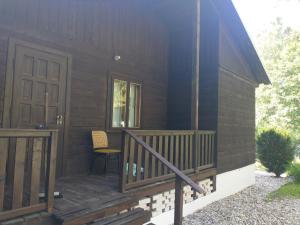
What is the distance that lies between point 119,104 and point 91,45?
1.29 meters

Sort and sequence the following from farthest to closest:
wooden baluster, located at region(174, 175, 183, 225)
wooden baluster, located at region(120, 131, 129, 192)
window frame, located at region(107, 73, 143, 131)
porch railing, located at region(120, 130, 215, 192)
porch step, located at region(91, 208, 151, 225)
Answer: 1. window frame, located at region(107, 73, 143, 131)
2. porch railing, located at region(120, 130, 215, 192)
3. wooden baluster, located at region(120, 131, 129, 192)
4. wooden baluster, located at region(174, 175, 183, 225)
5. porch step, located at region(91, 208, 151, 225)

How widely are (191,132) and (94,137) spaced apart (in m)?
1.76

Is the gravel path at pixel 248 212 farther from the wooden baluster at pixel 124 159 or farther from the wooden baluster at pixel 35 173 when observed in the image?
the wooden baluster at pixel 35 173

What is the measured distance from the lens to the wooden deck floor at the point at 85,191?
286 centimetres

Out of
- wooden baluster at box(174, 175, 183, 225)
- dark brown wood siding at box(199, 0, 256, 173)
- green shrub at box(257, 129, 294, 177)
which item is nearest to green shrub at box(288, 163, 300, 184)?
green shrub at box(257, 129, 294, 177)

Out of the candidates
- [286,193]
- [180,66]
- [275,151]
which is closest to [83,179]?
[180,66]

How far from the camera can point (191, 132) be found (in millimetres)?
4844

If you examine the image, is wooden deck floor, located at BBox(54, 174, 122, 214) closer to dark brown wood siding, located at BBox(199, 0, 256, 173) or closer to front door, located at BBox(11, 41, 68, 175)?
front door, located at BBox(11, 41, 68, 175)

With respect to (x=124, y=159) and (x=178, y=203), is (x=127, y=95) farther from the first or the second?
(x=178, y=203)

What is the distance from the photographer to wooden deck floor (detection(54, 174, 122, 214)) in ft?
9.40

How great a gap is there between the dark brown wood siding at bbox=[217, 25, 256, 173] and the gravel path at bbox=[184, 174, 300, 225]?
0.76 m

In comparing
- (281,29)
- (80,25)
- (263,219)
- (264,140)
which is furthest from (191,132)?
(281,29)

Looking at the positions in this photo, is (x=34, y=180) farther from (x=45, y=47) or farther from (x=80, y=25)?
(x=80, y=25)

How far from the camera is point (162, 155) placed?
4.39m
